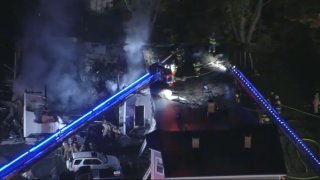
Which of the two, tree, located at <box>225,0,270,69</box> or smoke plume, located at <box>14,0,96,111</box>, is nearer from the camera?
smoke plume, located at <box>14,0,96,111</box>

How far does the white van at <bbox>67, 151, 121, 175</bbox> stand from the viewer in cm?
1477

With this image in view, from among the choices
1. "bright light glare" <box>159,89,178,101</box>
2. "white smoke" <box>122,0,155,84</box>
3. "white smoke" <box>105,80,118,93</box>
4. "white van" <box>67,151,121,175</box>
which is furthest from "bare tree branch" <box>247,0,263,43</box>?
"white van" <box>67,151,121,175</box>

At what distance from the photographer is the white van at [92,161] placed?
1477cm

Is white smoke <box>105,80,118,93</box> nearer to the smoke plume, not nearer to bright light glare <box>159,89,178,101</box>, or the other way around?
the smoke plume

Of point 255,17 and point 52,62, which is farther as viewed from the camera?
point 255,17

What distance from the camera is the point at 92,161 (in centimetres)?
1514

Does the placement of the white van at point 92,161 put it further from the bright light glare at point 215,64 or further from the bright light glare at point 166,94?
the bright light glare at point 215,64

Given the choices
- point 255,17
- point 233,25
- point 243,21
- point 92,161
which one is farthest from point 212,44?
point 92,161

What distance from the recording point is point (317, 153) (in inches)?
558

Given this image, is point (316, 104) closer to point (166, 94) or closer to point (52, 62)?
point (166, 94)

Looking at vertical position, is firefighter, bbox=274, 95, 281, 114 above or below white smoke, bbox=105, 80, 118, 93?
below

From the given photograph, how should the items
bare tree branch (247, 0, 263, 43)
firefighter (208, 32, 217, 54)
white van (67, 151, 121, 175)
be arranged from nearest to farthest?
white van (67, 151, 121, 175), bare tree branch (247, 0, 263, 43), firefighter (208, 32, 217, 54)

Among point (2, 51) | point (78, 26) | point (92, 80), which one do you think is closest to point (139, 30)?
point (78, 26)

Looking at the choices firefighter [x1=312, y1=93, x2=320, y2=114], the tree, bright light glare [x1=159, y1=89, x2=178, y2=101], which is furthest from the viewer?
the tree
